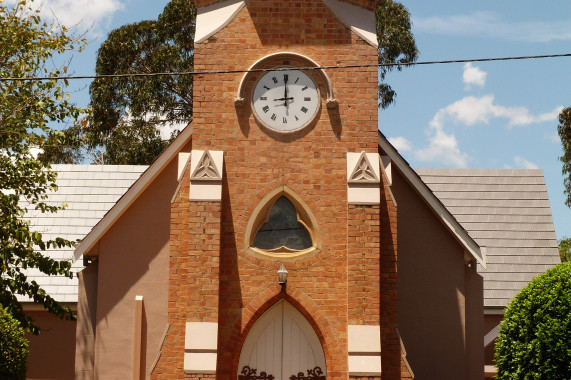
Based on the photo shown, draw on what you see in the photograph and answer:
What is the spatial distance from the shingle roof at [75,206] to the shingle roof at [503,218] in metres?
8.11

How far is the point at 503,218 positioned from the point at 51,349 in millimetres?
11711

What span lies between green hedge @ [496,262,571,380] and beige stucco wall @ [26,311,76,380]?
407 inches

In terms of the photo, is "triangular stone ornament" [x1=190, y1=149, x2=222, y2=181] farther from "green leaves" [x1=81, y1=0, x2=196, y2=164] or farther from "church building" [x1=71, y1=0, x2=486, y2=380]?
"green leaves" [x1=81, y1=0, x2=196, y2=164]

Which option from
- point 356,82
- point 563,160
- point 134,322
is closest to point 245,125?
point 356,82

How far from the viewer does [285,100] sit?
15.9 meters

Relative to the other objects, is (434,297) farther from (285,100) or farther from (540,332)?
(285,100)

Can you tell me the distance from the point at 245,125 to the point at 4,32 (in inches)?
202

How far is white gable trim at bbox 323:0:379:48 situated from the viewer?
1605cm

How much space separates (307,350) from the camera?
15.6 metres

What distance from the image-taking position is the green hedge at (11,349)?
15.7 metres

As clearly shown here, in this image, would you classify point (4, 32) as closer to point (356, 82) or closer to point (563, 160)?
point (356, 82)

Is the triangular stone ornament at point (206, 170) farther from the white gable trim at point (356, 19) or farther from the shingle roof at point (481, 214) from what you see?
the shingle roof at point (481, 214)

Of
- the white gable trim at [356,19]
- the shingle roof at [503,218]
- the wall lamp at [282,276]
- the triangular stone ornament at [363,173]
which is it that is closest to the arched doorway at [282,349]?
the wall lamp at [282,276]

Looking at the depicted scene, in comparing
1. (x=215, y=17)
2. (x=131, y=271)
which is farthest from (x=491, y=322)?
(x=215, y=17)
